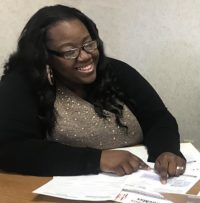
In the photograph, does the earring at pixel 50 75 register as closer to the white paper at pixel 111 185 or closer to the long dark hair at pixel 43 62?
the long dark hair at pixel 43 62

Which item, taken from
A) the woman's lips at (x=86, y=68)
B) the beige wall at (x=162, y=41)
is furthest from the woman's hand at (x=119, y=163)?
the beige wall at (x=162, y=41)

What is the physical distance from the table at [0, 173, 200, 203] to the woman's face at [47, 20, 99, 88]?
47 cm

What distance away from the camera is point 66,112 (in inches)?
58.7

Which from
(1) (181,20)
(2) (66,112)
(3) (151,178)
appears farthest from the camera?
(1) (181,20)

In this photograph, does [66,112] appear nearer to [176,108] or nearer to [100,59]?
[100,59]

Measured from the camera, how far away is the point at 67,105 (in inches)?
59.4

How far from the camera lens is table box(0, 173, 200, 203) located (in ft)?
3.52

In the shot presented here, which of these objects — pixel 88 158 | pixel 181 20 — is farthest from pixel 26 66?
pixel 181 20

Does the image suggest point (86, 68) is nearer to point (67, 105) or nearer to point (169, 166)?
point (67, 105)

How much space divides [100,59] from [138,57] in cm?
62

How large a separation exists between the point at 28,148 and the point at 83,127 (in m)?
0.25

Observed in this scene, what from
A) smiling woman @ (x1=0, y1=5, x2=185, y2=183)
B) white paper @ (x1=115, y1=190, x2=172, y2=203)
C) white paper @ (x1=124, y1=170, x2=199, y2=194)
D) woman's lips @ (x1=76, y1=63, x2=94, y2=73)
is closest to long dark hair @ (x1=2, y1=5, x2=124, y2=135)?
smiling woman @ (x1=0, y1=5, x2=185, y2=183)

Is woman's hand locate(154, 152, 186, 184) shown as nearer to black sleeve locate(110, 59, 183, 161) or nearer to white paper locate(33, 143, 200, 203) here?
white paper locate(33, 143, 200, 203)

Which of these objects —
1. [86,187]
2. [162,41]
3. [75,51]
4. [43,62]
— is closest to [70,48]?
[75,51]
